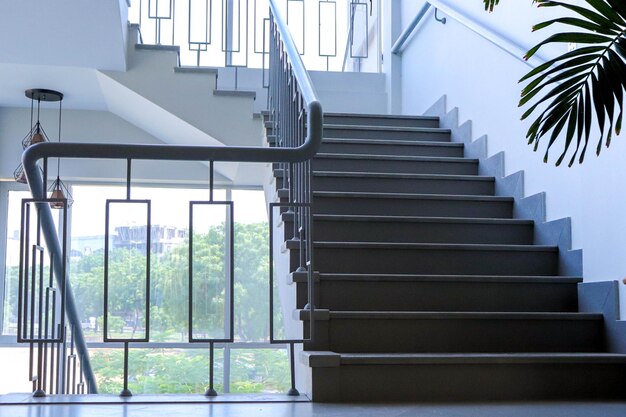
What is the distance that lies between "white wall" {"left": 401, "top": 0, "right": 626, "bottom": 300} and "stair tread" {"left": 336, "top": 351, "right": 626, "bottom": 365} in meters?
0.40

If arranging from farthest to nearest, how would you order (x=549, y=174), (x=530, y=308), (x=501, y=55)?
(x=501, y=55) → (x=549, y=174) → (x=530, y=308)

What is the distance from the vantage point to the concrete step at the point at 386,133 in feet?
15.7

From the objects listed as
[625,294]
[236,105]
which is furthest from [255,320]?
[625,294]

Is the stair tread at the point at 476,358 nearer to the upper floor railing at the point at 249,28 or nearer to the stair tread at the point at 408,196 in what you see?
the stair tread at the point at 408,196

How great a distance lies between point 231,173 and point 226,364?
6.15ft

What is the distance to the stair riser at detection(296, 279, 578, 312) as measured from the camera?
Answer: 292 cm

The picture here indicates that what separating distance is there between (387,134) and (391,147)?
1.04 feet

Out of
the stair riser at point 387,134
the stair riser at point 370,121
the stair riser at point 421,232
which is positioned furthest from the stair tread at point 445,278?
the stair riser at point 370,121

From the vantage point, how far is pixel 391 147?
4.55 m

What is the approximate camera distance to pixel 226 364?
7.35 meters

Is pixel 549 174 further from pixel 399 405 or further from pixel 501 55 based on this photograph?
pixel 399 405

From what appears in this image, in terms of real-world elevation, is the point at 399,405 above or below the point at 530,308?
below

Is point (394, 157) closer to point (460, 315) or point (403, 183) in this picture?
point (403, 183)

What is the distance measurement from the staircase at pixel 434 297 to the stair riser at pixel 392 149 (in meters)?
0.03
